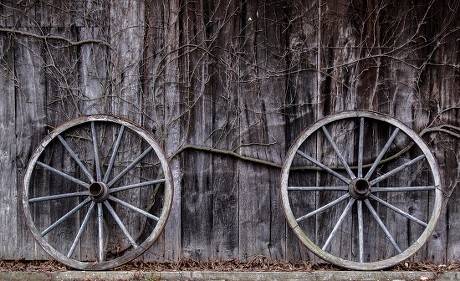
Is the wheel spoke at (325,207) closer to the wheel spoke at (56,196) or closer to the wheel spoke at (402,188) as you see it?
the wheel spoke at (402,188)

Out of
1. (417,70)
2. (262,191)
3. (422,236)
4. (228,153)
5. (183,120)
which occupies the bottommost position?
(422,236)

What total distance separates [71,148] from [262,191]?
1.60m

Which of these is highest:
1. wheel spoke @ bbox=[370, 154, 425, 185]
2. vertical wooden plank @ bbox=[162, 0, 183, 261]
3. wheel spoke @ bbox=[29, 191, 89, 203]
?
vertical wooden plank @ bbox=[162, 0, 183, 261]

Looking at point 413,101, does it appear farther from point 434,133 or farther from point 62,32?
point 62,32

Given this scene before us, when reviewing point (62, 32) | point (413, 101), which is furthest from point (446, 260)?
point (62, 32)

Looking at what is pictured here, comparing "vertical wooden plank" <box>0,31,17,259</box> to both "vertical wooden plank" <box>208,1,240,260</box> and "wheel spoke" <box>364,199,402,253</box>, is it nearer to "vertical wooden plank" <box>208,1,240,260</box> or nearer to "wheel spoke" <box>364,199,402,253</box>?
"vertical wooden plank" <box>208,1,240,260</box>

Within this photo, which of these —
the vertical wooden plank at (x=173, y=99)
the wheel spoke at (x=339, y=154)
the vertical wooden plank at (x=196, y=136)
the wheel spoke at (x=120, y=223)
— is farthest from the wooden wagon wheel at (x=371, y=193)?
the wheel spoke at (x=120, y=223)

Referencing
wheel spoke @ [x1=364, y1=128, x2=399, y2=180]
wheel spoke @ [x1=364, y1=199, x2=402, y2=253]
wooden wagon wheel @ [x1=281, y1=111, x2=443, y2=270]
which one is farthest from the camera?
wooden wagon wheel @ [x1=281, y1=111, x2=443, y2=270]

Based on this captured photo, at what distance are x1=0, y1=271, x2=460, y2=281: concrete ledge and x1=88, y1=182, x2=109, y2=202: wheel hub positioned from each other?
565 mm

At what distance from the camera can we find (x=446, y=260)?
4004mm

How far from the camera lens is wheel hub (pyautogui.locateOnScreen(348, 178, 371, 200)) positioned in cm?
370

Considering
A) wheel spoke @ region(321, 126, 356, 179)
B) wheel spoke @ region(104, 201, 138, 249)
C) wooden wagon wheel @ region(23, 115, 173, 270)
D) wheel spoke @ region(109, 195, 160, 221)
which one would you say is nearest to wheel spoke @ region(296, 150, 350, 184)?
wheel spoke @ region(321, 126, 356, 179)

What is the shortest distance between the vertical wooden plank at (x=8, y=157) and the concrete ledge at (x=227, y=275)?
33 centimetres

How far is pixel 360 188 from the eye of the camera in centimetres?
375
